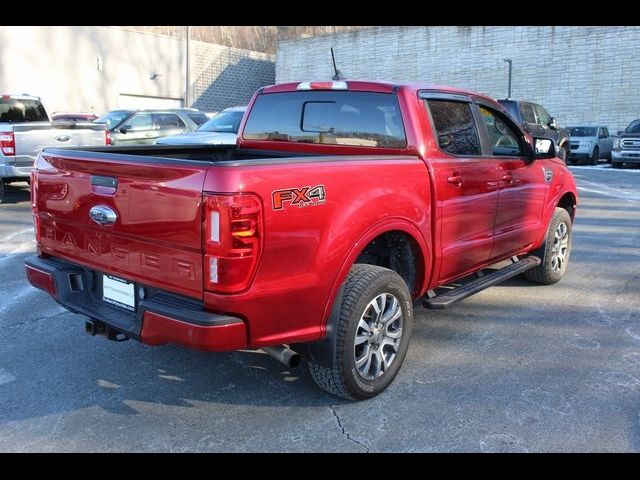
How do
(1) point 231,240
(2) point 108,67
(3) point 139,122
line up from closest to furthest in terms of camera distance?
(1) point 231,240, (3) point 139,122, (2) point 108,67

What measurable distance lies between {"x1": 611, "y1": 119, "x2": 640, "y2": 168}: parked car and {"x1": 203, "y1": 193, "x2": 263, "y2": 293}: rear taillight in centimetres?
2062

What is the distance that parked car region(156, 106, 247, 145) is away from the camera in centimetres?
1106

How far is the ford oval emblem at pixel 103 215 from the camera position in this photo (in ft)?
10.6

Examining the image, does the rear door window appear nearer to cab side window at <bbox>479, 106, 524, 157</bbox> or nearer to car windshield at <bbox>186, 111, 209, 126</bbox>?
car windshield at <bbox>186, 111, 209, 126</bbox>

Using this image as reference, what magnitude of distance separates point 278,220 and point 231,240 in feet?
0.88

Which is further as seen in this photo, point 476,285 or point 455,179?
point 476,285

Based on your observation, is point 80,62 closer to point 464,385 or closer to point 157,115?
point 157,115

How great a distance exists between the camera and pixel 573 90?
110 ft

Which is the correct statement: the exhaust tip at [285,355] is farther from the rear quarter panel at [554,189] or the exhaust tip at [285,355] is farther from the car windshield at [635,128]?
the car windshield at [635,128]

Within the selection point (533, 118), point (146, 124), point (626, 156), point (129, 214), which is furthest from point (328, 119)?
point (626, 156)

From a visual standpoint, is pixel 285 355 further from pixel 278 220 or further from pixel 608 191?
pixel 608 191

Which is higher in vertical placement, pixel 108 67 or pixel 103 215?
pixel 108 67

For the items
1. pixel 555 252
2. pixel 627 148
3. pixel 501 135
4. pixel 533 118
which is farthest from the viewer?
pixel 627 148

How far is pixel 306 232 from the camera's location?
305cm
